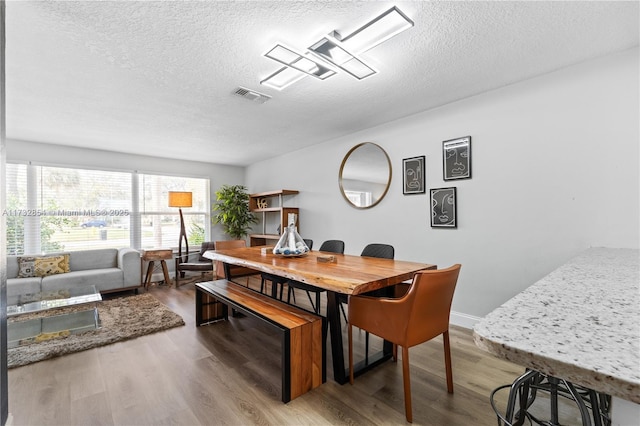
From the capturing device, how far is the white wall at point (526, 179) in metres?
2.17

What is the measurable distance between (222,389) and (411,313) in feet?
4.48

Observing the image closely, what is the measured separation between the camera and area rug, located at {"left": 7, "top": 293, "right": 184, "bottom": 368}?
7.82 ft

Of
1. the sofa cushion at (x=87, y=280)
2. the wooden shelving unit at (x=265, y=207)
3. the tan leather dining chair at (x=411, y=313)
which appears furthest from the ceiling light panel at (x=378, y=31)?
the sofa cushion at (x=87, y=280)

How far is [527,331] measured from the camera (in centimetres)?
57

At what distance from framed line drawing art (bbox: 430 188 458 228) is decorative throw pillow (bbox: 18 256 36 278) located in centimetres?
524

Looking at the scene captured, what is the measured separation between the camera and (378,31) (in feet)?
6.05

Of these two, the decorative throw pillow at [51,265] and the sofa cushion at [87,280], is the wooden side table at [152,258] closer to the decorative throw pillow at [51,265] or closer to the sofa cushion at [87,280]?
the sofa cushion at [87,280]

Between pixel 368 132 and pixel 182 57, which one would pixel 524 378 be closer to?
pixel 182 57

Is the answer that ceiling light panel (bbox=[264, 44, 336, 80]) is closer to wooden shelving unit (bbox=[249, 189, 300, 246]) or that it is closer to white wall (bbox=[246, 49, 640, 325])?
white wall (bbox=[246, 49, 640, 325])

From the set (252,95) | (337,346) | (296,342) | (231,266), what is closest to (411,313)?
(337,346)

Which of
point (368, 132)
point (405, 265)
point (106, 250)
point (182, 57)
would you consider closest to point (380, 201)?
point (368, 132)

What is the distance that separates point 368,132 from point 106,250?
4453 millimetres

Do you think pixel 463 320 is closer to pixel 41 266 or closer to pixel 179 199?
pixel 179 199

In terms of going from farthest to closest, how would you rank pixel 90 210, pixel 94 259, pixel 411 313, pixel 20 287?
pixel 90 210
pixel 94 259
pixel 20 287
pixel 411 313
